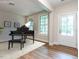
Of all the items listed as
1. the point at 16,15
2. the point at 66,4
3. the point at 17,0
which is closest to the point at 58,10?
the point at 66,4

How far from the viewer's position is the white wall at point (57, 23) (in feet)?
14.9

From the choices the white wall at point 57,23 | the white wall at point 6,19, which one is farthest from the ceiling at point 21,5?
the white wall at point 57,23

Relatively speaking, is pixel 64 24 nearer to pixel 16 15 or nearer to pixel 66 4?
pixel 66 4

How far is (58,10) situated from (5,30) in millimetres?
4076

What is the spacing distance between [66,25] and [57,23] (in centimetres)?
55

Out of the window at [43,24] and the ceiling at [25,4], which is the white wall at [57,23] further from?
the window at [43,24]

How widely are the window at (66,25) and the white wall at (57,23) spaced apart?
0.77ft

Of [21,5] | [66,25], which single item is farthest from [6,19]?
[66,25]

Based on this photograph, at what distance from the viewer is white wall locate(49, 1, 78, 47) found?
14.9 ft

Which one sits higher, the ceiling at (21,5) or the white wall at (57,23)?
the ceiling at (21,5)

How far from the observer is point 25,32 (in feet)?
18.5

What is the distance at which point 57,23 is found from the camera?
202 inches

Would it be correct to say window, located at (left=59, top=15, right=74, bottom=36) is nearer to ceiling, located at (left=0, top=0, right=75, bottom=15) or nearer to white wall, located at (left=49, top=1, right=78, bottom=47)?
white wall, located at (left=49, top=1, right=78, bottom=47)

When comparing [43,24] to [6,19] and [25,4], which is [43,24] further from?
[6,19]
